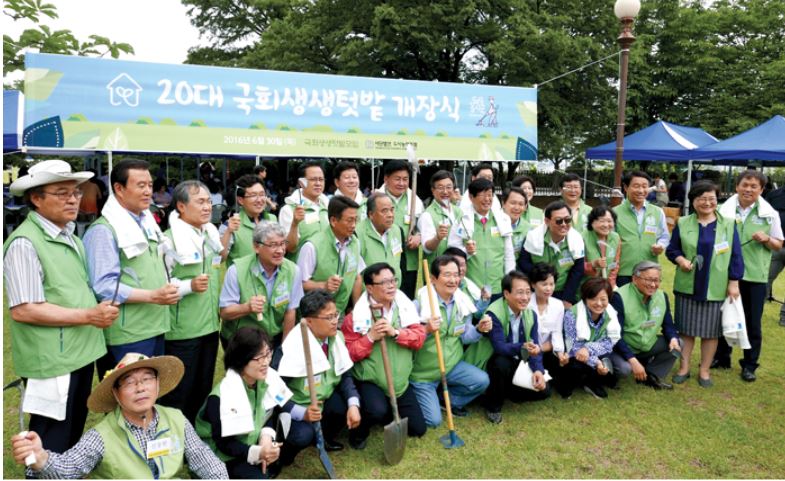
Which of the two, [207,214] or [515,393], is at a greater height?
[207,214]

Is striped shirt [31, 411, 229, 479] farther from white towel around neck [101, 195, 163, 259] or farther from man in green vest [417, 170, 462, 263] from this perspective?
man in green vest [417, 170, 462, 263]

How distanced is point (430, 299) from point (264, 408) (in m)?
1.40

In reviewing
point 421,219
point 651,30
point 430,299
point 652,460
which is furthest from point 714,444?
point 651,30

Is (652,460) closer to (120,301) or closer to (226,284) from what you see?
(226,284)

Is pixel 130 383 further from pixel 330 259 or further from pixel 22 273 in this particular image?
pixel 330 259

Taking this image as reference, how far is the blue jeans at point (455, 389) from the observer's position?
3.91 m

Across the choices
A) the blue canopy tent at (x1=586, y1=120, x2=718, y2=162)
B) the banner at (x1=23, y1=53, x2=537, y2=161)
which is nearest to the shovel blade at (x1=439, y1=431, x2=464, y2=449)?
the banner at (x1=23, y1=53, x2=537, y2=161)

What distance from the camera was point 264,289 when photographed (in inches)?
141

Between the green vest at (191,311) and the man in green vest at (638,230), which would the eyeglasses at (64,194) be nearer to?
the green vest at (191,311)

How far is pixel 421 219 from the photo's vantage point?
4.79 meters

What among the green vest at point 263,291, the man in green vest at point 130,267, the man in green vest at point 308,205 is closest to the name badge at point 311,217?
the man in green vest at point 308,205

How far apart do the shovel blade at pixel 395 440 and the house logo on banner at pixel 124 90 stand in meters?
5.97

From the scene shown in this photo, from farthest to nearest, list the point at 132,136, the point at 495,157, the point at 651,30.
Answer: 1. the point at 651,30
2. the point at 495,157
3. the point at 132,136

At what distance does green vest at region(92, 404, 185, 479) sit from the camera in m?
2.37
